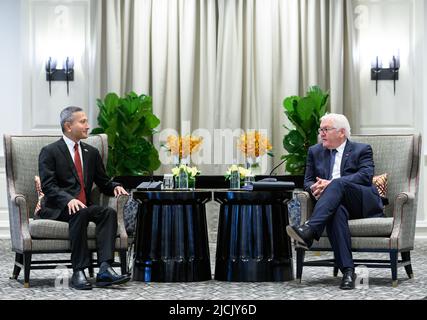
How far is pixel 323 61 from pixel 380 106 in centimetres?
75

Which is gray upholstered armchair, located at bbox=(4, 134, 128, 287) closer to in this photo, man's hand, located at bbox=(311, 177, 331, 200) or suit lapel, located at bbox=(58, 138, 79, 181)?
suit lapel, located at bbox=(58, 138, 79, 181)

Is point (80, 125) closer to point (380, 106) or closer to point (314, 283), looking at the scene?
point (314, 283)

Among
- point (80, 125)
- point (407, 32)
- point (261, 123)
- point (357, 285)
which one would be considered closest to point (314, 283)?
point (357, 285)

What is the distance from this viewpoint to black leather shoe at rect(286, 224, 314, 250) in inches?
231

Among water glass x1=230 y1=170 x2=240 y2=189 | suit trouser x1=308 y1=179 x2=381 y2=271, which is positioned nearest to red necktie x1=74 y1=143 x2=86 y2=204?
water glass x1=230 y1=170 x2=240 y2=189

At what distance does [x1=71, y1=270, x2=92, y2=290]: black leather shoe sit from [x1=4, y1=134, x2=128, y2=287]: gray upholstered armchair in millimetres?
186

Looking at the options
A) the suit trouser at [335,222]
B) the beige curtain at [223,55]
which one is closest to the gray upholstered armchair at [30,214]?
the suit trouser at [335,222]

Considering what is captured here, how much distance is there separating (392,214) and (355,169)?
0.48 metres

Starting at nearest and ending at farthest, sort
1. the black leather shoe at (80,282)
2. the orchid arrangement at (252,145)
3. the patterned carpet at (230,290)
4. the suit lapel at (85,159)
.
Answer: the patterned carpet at (230,290) < the black leather shoe at (80,282) < the suit lapel at (85,159) < the orchid arrangement at (252,145)

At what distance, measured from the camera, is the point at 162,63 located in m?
9.51

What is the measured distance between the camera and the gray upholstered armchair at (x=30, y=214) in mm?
5992

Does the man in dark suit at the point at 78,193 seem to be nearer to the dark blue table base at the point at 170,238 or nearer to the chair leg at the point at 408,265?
the dark blue table base at the point at 170,238

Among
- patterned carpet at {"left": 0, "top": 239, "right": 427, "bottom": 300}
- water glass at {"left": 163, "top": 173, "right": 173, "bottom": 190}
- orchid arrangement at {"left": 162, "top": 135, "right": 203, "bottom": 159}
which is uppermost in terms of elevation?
orchid arrangement at {"left": 162, "top": 135, "right": 203, "bottom": 159}

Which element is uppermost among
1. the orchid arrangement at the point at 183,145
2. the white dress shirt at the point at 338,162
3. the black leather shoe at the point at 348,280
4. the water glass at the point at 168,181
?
the orchid arrangement at the point at 183,145
